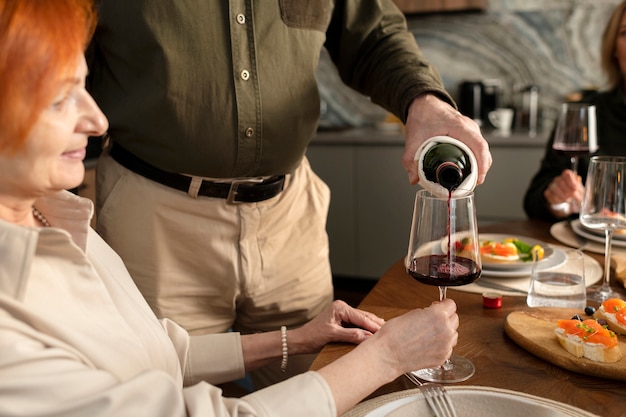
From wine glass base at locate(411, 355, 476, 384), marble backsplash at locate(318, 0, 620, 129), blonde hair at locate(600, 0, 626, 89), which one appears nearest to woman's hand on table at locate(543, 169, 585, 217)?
blonde hair at locate(600, 0, 626, 89)

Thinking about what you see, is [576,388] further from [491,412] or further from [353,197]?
[353,197]

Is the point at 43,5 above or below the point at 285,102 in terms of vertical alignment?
above

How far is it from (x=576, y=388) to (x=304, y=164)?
102 centimetres

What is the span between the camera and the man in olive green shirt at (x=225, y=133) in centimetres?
148

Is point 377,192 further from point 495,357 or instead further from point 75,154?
point 75,154

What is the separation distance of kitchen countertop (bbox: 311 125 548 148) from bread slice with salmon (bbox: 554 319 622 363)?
265cm

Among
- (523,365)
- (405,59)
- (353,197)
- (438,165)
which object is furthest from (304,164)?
(353,197)

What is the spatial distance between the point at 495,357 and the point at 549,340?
0.31 ft

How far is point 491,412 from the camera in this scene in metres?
0.92

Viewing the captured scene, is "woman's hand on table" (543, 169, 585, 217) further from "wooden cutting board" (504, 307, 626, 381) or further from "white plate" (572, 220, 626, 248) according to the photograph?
"wooden cutting board" (504, 307, 626, 381)

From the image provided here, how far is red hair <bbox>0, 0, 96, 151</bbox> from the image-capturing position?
77 centimetres

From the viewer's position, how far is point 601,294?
137 centimetres

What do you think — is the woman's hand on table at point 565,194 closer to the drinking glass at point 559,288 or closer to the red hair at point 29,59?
the drinking glass at point 559,288

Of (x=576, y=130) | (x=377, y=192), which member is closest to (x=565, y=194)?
(x=576, y=130)
